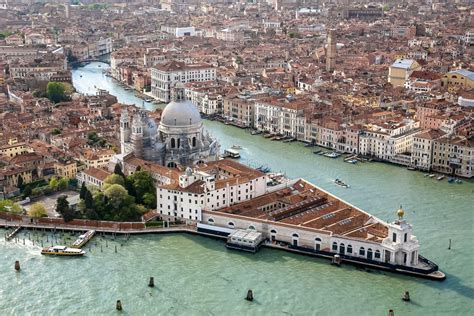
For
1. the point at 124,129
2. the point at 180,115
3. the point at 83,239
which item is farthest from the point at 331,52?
the point at 83,239

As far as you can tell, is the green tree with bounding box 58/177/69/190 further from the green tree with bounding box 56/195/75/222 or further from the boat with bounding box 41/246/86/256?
the boat with bounding box 41/246/86/256

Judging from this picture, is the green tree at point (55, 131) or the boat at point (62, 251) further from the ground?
the green tree at point (55, 131)

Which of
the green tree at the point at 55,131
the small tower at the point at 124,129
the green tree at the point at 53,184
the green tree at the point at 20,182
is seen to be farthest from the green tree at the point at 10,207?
the green tree at the point at 55,131

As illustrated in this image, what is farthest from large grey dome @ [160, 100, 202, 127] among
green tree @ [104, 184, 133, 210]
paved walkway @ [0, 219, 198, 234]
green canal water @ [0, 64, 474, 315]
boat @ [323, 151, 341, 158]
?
green canal water @ [0, 64, 474, 315]

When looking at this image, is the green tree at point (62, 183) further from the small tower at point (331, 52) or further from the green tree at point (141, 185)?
the small tower at point (331, 52)

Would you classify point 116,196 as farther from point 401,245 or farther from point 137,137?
point 401,245
